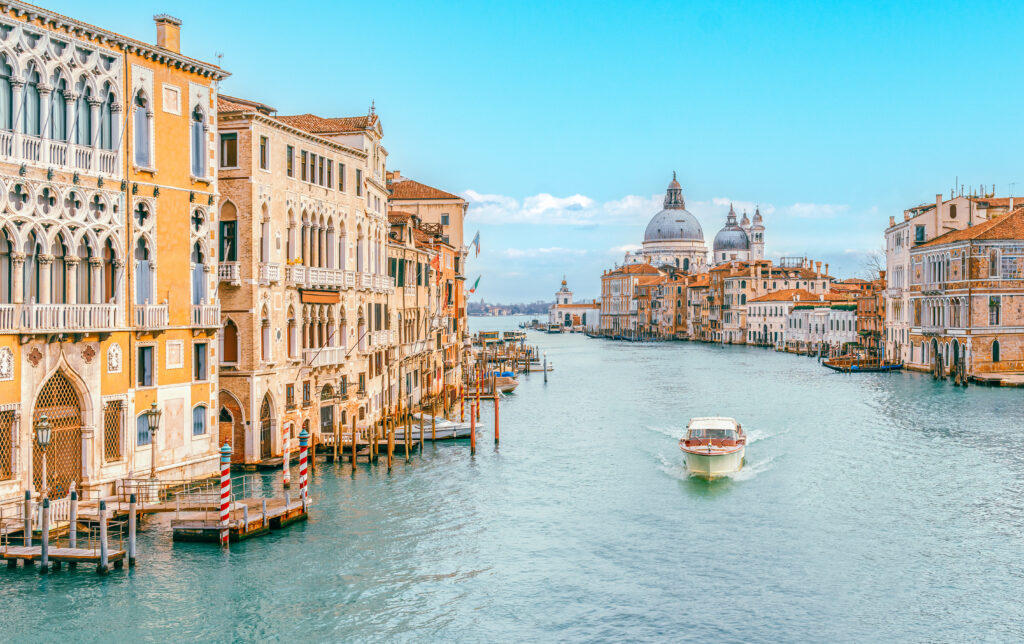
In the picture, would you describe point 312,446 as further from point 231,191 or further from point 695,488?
point 695,488

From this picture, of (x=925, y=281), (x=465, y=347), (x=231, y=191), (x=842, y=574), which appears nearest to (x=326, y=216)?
(x=231, y=191)

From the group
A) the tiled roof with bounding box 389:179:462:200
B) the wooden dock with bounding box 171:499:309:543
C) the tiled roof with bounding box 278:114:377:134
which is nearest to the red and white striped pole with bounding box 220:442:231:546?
the wooden dock with bounding box 171:499:309:543

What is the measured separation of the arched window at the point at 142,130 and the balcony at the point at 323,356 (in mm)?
6597

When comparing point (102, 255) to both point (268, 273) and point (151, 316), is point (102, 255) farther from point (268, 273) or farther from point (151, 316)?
point (268, 273)

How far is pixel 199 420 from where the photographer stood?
1909 cm

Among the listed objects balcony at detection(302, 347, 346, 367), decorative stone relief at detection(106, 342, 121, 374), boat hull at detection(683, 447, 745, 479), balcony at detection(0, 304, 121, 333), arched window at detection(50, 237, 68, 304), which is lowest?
boat hull at detection(683, 447, 745, 479)

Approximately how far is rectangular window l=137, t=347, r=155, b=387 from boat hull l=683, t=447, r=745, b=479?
38.1 feet

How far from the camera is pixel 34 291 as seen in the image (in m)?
15.5

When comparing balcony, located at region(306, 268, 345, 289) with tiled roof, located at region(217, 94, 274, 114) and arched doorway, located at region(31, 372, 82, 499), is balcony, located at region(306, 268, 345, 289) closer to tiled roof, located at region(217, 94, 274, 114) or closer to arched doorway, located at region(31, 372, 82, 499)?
tiled roof, located at region(217, 94, 274, 114)

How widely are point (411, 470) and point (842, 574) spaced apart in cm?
1047

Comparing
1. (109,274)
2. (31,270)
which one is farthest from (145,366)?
(31,270)

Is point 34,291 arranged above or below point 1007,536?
above

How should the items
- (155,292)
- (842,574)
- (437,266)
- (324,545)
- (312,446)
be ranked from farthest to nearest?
(437,266) < (312,446) < (155,292) < (324,545) < (842,574)

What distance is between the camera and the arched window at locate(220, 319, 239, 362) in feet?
69.2
